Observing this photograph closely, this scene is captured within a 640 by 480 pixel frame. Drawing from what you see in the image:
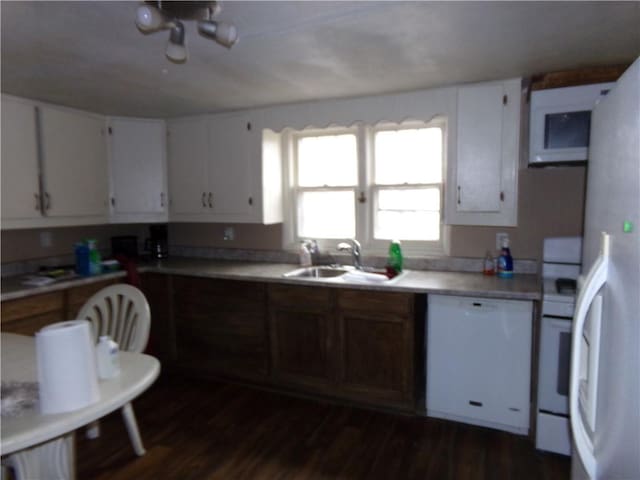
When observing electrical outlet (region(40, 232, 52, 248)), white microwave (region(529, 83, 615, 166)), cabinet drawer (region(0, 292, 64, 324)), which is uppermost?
white microwave (region(529, 83, 615, 166))

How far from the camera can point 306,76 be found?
2492 mm

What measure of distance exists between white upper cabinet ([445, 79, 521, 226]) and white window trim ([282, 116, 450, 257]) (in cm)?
22

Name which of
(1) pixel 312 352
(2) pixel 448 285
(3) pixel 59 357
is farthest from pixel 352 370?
(3) pixel 59 357

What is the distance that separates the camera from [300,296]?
113 inches

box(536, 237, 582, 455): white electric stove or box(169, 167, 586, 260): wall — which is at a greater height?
box(169, 167, 586, 260): wall

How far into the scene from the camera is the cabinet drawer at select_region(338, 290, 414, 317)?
258cm

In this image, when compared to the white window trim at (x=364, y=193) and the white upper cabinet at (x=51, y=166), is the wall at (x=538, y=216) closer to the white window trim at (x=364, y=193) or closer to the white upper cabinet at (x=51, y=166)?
the white window trim at (x=364, y=193)

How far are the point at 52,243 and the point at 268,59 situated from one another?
95.3 inches

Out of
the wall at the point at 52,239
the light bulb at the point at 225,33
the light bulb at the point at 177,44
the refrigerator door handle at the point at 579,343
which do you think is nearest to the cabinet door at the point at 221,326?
the wall at the point at 52,239

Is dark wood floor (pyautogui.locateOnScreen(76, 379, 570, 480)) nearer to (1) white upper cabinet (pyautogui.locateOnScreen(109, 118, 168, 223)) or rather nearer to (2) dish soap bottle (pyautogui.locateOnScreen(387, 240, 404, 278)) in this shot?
(2) dish soap bottle (pyautogui.locateOnScreen(387, 240, 404, 278))

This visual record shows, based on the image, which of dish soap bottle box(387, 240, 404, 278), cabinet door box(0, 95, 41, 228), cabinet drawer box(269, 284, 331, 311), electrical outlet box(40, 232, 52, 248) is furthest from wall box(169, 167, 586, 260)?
electrical outlet box(40, 232, 52, 248)

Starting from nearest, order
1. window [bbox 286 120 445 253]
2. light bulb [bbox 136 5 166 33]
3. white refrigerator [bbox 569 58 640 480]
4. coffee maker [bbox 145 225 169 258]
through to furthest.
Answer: white refrigerator [bbox 569 58 640 480]
light bulb [bbox 136 5 166 33]
window [bbox 286 120 445 253]
coffee maker [bbox 145 225 169 258]

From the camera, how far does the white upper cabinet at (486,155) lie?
103 inches

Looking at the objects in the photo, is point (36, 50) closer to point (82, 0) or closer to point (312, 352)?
point (82, 0)
